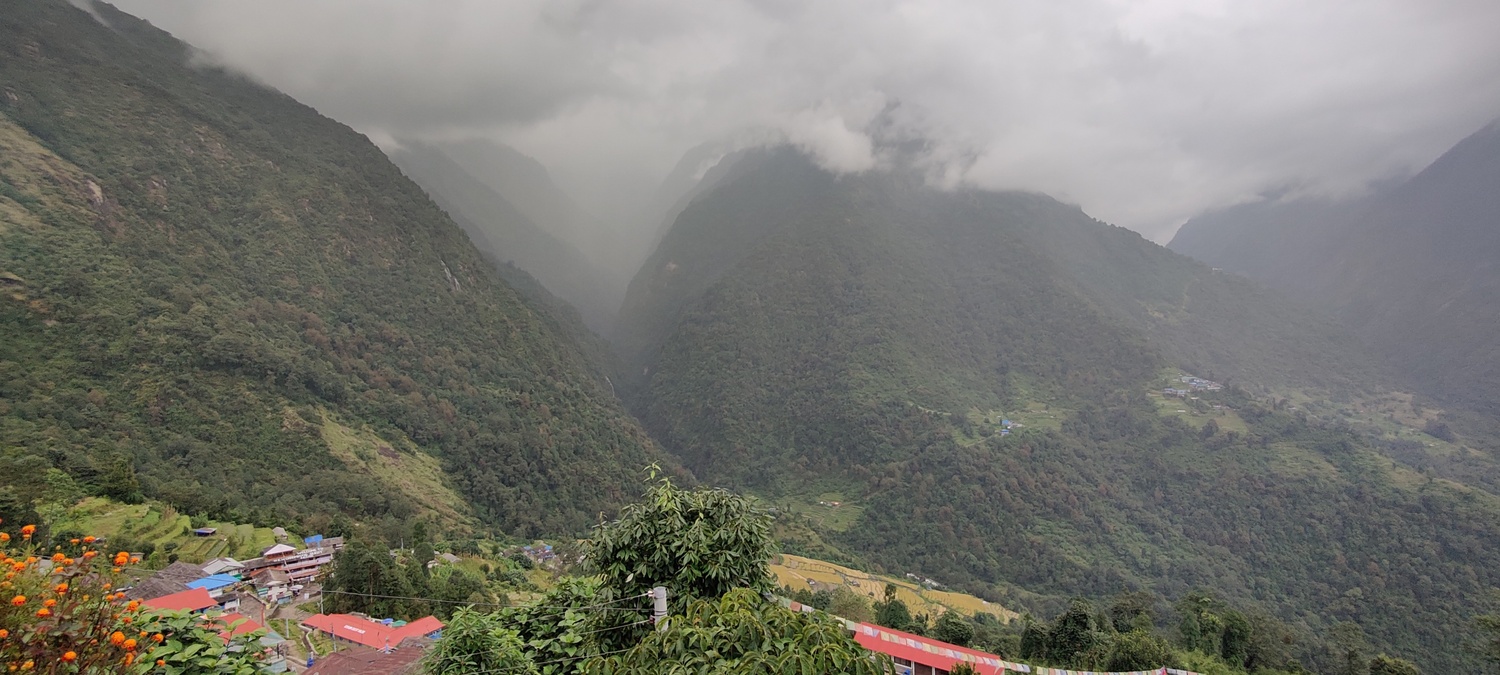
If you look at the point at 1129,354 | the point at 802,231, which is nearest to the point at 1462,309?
the point at 1129,354

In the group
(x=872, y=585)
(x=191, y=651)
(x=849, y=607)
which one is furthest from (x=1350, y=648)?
(x=191, y=651)

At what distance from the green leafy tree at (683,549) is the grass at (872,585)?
47.2 m

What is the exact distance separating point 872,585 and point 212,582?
4941 centimetres

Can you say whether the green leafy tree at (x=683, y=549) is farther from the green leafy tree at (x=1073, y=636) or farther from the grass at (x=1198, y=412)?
the grass at (x=1198, y=412)

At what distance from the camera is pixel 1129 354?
10750 cm

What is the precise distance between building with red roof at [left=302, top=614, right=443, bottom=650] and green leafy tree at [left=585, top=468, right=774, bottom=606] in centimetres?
2164

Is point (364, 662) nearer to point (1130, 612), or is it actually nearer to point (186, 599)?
point (186, 599)

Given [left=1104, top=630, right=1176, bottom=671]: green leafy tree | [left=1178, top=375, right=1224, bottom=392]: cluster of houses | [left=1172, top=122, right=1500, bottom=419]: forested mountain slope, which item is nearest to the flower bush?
[left=1104, top=630, right=1176, bottom=671]: green leafy tree

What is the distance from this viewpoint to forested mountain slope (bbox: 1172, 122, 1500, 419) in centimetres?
12394

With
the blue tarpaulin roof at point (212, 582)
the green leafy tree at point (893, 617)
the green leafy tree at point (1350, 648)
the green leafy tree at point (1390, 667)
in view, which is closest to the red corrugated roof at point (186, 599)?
the blue tarpaulin roof at point (212, 582)

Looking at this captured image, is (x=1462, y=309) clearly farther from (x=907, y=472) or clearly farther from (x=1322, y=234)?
(x=907, y=472)

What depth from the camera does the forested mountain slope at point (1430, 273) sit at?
124 metres

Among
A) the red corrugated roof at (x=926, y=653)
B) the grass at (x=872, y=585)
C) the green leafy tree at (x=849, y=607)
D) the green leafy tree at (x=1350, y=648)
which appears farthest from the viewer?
the grass at (x=872, y=585)

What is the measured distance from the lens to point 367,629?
23.5m
